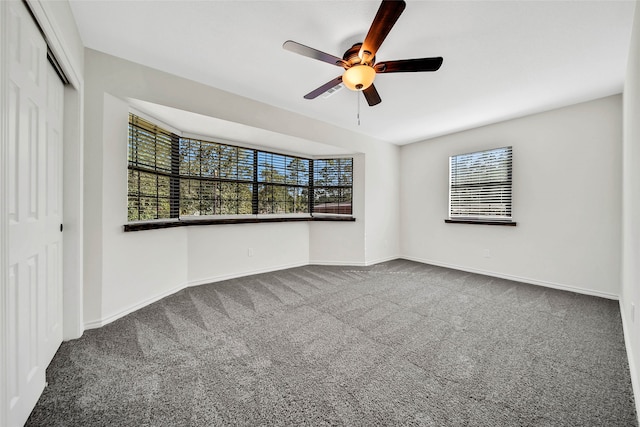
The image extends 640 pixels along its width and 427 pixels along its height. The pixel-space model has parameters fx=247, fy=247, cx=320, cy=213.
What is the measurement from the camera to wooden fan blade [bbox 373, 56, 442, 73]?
6.06ft

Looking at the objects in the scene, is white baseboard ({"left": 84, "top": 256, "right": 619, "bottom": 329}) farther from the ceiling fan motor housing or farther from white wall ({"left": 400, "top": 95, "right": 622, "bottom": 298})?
the ceiling fan motor housing

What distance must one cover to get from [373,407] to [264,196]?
3396 millimetres

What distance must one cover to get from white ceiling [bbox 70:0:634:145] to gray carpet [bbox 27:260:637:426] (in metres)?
2.49

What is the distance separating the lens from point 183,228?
3.32 m

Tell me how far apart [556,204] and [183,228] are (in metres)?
5.09

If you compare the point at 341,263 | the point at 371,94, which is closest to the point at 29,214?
the point at 371,94

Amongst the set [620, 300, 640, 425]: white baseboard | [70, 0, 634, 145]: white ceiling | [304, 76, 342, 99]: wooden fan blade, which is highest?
[70, 0, 634, 145]: white ceiling

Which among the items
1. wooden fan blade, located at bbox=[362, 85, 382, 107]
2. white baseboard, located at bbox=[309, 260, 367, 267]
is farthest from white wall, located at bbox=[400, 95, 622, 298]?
wooden fan blade, located at bbox=[362, 85, 382, 107]

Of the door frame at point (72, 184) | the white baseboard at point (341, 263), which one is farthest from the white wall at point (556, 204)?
the door frame at point (72, 184)

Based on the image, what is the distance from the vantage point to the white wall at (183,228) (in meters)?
2.25

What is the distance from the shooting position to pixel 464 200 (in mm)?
4410

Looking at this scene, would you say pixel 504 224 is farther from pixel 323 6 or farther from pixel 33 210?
pixel 33 210

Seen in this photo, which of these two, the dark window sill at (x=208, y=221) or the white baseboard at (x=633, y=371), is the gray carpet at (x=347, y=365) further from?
the dark window sill at (x=208, y=221)

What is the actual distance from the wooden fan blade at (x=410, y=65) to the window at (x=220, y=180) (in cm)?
257
